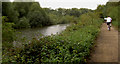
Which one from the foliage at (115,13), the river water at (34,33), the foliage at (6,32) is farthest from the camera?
the foliage at (115,13)

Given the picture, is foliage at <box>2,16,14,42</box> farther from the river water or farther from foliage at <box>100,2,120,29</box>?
foliage at <box>100,2,120,29</box>

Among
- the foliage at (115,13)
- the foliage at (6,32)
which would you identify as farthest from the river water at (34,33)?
the foliage at (115,13)

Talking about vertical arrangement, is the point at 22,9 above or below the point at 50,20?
above

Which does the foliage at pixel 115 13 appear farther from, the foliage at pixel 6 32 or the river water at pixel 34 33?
the foliage at pixel 6 32

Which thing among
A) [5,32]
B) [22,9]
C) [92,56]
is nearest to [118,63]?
[92,56]

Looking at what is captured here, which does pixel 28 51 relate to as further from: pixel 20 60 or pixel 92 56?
pixel 92 56

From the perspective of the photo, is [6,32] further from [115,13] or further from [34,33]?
[115,13]

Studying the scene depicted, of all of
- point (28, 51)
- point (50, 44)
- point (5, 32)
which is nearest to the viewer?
point (28, 51)

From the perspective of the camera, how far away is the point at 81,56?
4.59 metres

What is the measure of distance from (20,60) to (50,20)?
47.9 m

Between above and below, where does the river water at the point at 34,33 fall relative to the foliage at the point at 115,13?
below

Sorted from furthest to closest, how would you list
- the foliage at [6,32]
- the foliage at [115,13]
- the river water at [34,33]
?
1. the foliage at [115,13]
2. the foliage at [6,32]
3. the river water at [34,33]

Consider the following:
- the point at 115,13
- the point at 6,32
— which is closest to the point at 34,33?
the point at 6,32

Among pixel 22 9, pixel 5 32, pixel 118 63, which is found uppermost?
pixel 22 9
